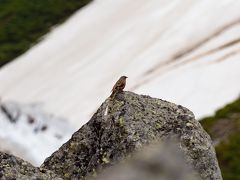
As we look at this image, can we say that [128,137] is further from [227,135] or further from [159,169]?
[227,135]

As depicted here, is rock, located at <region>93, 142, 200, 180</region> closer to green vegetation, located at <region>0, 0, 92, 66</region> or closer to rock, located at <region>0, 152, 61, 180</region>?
rock, located at <region>0, 152, 61, 180</region>

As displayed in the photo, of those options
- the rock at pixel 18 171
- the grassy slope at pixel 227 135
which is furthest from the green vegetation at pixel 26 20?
the rock at pixel 18 171

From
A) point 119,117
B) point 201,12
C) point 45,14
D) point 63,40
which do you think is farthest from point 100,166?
point 45,14

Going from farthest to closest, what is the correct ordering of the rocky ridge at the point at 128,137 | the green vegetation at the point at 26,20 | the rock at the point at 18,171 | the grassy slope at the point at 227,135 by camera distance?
1. the green vegetation at the point at 26,20
2. the grassy slope at the point at 227,135
3. the rocky ridge at the point at 128,137
4. the rock at the point at 18,171

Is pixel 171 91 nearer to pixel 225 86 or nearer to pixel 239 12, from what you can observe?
pixel 225 86

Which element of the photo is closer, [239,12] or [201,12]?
[239,12]

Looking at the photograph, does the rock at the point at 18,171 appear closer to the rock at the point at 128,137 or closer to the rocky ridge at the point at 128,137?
the rocky ridge at the point at 128,137

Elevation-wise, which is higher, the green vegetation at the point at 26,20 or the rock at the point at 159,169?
the green vegetation at the point at 26,20
